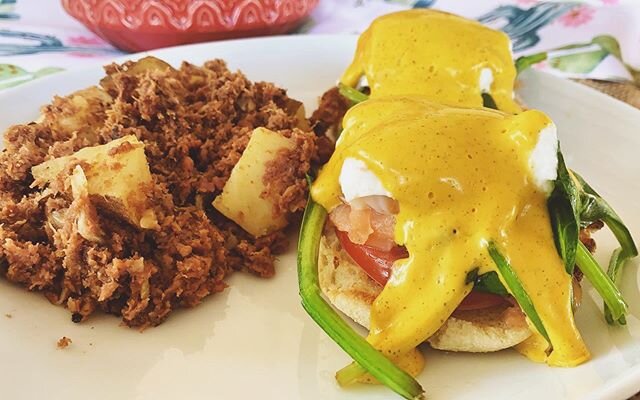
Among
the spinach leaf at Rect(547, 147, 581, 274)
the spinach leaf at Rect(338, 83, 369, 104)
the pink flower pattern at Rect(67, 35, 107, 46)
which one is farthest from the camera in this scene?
the pink flower pattern at Rect(67, 35, 107, 46)

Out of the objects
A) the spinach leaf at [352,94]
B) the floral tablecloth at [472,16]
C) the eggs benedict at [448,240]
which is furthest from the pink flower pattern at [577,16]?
the eggs benedict at [448,240]

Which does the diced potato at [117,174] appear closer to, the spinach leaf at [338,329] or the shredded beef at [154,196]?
the shredded beef at [154,196]

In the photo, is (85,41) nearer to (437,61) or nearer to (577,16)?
(437,61)

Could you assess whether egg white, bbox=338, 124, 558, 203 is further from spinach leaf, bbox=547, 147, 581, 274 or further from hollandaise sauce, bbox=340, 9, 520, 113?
hollandaise sauce, bbox=340, 9, 520, 113

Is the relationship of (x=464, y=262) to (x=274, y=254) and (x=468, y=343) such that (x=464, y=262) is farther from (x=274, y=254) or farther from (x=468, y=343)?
(x=274, y=254)

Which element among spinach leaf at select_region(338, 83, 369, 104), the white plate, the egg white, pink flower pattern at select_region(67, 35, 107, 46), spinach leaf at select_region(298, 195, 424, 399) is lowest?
pink flower pattern at select_region(67, 35, 107, 46)

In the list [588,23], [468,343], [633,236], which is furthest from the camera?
[588,23]

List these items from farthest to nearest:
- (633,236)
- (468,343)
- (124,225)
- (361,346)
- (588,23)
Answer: (588,23) < (633,236) < (124,225) < (468,343) < (361,346)

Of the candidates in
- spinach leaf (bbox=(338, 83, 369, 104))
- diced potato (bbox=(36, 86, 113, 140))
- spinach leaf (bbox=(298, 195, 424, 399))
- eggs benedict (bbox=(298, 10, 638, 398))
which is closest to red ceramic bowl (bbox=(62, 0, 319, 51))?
spinach leaf (bbox=(338, 83, 369, 104))

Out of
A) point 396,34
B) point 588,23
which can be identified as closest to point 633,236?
point 396,34
